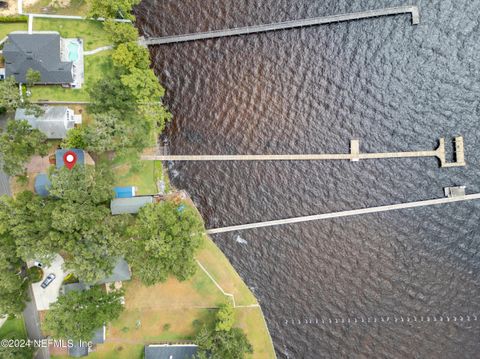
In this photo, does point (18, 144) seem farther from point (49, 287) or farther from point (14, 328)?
point (14, 328)

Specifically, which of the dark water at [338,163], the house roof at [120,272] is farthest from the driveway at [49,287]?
the dark water at [338,163]

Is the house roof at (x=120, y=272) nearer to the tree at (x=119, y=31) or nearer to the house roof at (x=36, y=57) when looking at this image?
the house roof at (x=36, y=57)

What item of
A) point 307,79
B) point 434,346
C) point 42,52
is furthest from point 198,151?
point 434,346

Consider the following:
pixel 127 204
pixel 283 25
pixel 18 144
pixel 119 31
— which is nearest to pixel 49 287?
pixel 127 204

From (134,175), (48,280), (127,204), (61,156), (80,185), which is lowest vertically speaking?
(48,280)

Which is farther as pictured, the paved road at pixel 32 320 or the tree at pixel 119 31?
the paved road at pixel 32 320
